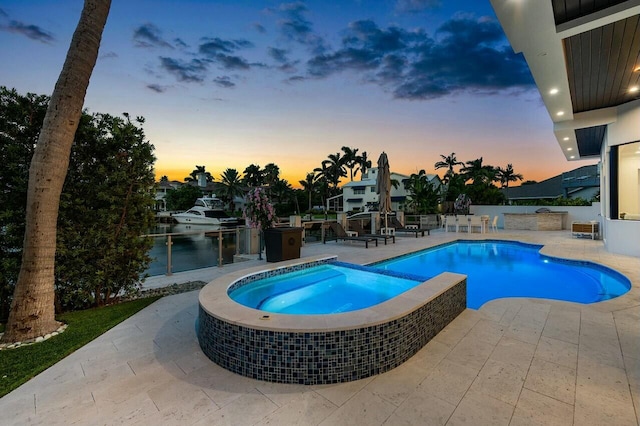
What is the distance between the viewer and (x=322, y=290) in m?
5.68

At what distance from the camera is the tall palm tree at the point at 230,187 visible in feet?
143

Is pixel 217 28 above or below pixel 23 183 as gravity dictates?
above

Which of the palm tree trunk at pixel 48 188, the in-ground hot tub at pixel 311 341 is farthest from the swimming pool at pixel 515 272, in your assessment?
the palm tree trunk at pixel 48 188

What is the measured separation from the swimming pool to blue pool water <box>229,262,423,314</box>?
1.27m

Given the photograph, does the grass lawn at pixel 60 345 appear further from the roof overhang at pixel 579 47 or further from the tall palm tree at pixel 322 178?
the tall palm tree at pixel 322 178

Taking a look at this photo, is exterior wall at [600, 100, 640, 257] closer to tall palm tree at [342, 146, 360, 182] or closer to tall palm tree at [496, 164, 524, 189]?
tall palm tree at [342, 146, 360, 182]

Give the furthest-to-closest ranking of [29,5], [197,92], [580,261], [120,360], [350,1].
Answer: [197,92], [350,1], [580,261], [29,5], [120,360]

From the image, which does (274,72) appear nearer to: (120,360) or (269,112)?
(269,112)

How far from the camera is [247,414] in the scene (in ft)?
6.79

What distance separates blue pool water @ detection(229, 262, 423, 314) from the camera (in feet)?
15.7

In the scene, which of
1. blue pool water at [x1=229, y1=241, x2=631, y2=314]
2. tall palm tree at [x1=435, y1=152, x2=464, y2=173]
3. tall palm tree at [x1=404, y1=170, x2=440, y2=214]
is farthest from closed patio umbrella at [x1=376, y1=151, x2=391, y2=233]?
tall palm tree at [x1=435, y1=152, x2=464, y2=173]

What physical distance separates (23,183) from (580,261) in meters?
11.6

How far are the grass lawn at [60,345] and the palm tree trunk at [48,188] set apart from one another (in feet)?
0.96

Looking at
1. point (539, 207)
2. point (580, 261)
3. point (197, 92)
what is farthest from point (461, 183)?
point (197, 92)
